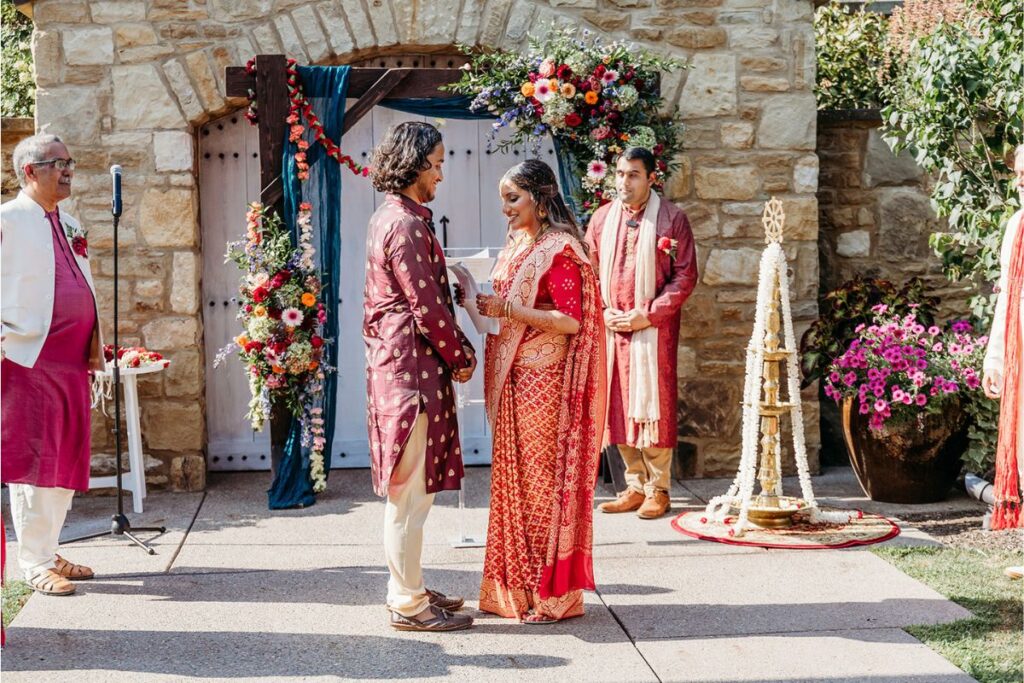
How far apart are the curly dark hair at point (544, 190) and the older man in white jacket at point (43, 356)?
1.94 meters

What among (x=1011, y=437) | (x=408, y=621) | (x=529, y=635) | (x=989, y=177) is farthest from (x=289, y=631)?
(x=989, y=177)

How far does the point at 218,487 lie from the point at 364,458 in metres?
0.94

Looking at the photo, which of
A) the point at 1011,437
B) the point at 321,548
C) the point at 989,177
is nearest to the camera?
the point at 1011,437

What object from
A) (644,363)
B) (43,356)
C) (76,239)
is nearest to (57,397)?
(43,356)

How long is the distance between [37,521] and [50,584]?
0.27 meters

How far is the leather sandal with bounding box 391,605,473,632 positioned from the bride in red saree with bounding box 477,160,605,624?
0.21m

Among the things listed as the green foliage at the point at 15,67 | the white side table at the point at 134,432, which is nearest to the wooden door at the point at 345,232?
the white side table at the point at 134,432

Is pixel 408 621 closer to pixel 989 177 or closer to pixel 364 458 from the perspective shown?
pixel 364 458

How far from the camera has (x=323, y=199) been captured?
653cm

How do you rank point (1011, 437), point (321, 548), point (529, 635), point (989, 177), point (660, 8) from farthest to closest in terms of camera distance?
point (660, 8) < point (989, 177) < point (321, 548) < point (1011, 437) < point (529, 635)

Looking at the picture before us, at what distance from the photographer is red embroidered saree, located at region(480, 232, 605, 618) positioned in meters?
4.41

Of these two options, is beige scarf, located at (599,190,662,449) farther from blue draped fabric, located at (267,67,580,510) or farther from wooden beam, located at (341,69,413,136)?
wooden beam, located at (341,69,413,136)

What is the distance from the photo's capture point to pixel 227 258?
638cm

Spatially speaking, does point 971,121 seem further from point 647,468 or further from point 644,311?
point 647,468
